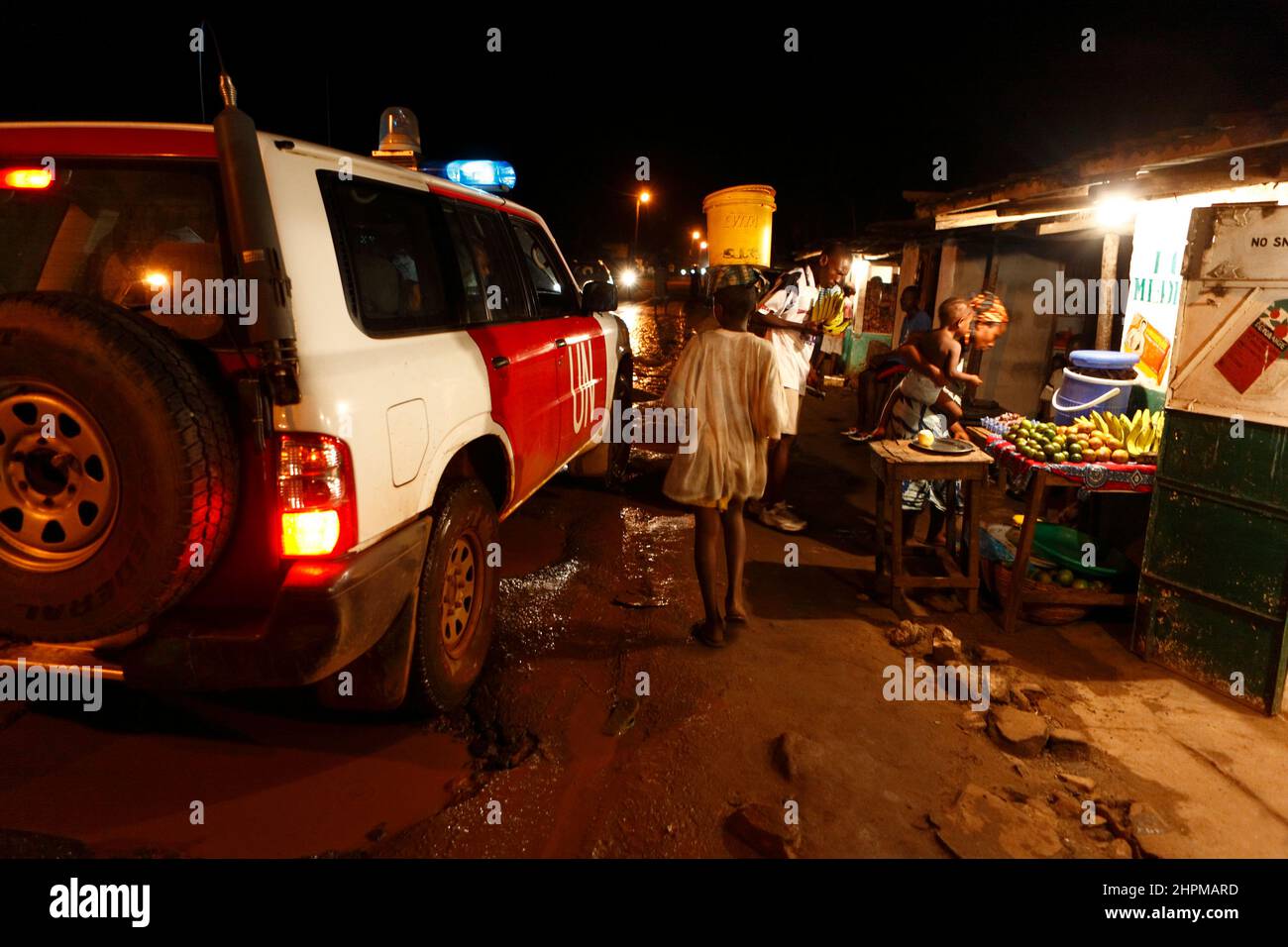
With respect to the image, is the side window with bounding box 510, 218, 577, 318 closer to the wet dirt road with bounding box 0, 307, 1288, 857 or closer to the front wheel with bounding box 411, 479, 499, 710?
the front wheel with bounding box 411, 479, 499, 710

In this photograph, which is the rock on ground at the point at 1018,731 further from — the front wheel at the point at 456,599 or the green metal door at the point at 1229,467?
the front wheel at the point at 456,599

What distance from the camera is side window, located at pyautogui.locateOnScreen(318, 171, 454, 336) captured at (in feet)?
8.69

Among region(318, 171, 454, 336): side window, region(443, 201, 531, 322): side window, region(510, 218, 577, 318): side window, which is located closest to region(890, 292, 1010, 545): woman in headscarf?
region(510, 218, 577, 318): side window

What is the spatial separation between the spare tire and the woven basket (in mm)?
4231

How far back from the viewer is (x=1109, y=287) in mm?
8453

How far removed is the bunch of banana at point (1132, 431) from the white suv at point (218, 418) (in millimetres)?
4031

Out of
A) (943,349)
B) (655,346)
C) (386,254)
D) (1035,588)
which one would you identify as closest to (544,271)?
(386,254)

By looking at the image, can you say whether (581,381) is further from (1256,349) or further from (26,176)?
(1256,349)

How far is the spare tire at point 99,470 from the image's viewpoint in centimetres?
211

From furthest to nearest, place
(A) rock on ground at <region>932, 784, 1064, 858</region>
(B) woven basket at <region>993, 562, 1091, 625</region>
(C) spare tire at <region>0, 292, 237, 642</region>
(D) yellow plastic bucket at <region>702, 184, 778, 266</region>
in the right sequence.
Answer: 1. (D) yellow plastic bucket at <region>702, 184, 778, 266</region>
2. (B) woven basket at <region>993, 562, 1091, 625</region>
3. (A) rock on ground at <region>932, 784, 1064, 858</region>
4. (C) spare tire at <region>0, 292, 237, 642</region>

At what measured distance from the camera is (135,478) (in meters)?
2.14

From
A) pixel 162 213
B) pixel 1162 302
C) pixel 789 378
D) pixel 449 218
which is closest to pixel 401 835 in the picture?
pixel 162 213

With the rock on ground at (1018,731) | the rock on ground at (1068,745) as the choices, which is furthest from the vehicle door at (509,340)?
the rock on ground at (1068,745)
